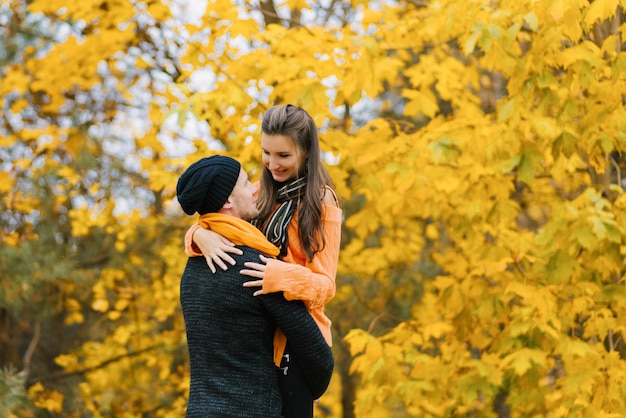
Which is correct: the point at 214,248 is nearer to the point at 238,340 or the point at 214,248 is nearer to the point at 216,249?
the point at 216,249

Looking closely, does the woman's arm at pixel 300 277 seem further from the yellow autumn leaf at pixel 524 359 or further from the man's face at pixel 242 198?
the yellow autumn leaf at pixel 524 359

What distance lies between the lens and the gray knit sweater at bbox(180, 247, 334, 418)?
2.26 meters

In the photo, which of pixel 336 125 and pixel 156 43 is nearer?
pixel 156 43

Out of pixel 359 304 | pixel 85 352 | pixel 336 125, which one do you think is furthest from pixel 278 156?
pixel 85 352

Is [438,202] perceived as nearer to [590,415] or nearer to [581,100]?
[581,100]

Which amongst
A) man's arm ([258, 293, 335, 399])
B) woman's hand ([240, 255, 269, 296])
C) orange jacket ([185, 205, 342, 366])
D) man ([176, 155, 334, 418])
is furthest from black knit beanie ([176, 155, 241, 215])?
man's arm ([258, 293, 335, 399])

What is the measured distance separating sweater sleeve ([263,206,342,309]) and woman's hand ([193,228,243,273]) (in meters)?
0.11

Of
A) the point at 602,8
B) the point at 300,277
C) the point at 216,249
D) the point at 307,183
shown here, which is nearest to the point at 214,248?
the point at 216,249

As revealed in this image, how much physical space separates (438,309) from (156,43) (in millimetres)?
2479

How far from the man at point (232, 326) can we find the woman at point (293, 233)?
0.04 metres

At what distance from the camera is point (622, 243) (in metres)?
3.95

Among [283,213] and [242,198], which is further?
[283,213]

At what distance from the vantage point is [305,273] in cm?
230

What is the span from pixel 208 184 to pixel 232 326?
0.40 m
